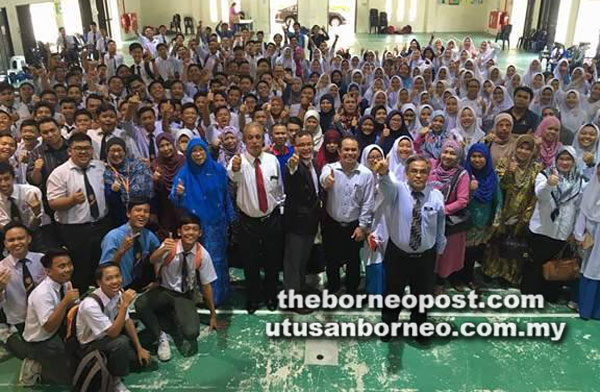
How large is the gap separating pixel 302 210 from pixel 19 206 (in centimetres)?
241

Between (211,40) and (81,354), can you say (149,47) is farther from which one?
(81,354)

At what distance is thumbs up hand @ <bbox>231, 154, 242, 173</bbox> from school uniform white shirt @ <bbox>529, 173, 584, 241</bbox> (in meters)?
2.60

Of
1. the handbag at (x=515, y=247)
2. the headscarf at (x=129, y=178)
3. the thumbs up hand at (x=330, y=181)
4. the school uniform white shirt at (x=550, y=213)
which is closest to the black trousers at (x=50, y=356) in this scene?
the headscarf at (x=129, y=178)

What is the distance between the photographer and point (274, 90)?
26.3 feet

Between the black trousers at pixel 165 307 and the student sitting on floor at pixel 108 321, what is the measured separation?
448mm

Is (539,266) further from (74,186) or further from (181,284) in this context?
(74,186)

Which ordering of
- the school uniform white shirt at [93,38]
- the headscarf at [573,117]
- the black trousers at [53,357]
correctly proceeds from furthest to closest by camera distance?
the school uniform white shirt at [93,38], the headscarf at [573,117], the black trousers at [53,357]

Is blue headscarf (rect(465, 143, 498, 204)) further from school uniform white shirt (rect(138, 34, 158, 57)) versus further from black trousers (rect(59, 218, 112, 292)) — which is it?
school uniform white shirt (rect(138, 34, 158, 57))

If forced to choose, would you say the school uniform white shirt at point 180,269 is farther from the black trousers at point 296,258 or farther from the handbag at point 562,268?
the handbag at point 562,268

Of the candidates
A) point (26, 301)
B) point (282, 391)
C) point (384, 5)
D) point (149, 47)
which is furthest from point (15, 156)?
point (384, 5)

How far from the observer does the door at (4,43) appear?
550 inches

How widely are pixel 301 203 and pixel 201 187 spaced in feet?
2.88

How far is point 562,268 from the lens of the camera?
174 inches

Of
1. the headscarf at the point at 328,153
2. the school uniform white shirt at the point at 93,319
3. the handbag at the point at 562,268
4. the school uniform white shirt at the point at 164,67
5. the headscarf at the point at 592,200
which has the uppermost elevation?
the school uniform white shirt at the point at 164,67
